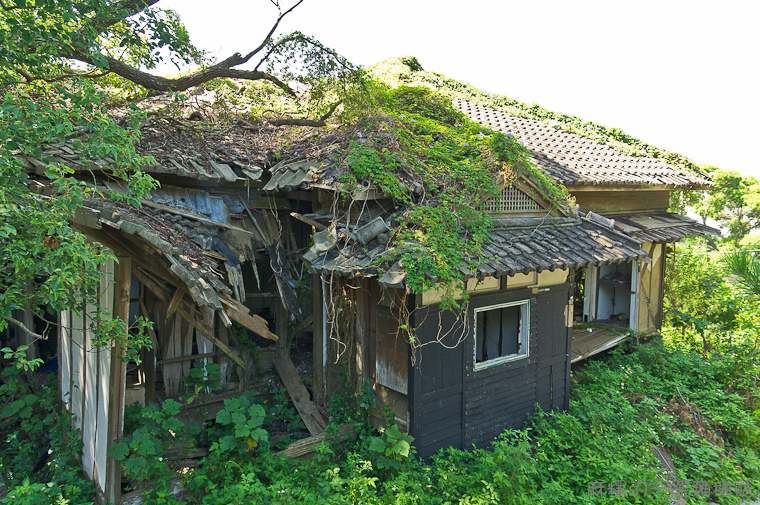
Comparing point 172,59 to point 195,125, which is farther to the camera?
point 195,125

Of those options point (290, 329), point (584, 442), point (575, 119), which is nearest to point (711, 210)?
point (575, 119)

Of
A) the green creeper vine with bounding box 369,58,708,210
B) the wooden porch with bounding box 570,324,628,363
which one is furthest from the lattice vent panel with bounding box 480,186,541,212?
→ the green creeper vine with bounding box 369,58,708,210

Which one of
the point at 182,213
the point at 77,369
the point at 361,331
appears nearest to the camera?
the point at 77,369

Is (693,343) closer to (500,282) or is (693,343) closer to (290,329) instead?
(500,282)

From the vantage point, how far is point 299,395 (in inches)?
313

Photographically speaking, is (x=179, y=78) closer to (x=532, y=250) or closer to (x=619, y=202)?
(x=532, y=250)

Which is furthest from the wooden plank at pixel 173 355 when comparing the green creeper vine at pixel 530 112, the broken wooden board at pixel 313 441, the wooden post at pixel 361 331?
the green creeper vine at pixel 530 112

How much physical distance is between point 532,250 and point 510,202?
1.14 meters

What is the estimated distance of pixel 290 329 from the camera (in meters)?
8.59

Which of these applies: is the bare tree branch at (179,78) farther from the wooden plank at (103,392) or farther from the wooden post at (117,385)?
the wooden post at (117,385)

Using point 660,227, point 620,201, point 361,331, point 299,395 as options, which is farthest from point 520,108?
point 299,395

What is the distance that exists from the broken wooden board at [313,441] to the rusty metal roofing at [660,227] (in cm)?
665

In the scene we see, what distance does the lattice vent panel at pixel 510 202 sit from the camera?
7.16m

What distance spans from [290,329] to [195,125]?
446 centimetres
